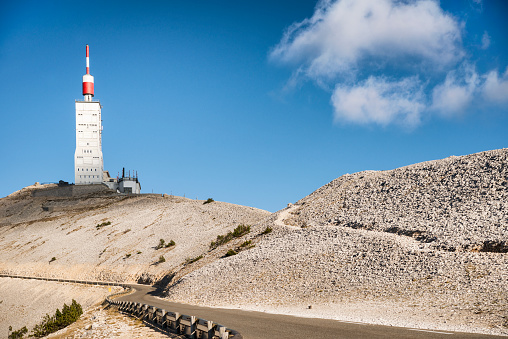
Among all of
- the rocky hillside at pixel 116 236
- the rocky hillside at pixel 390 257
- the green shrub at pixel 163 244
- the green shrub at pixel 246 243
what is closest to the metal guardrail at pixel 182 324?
the rocky hillside at pixel 390 257

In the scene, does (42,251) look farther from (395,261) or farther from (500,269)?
(500,269)

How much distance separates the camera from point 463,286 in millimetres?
26281

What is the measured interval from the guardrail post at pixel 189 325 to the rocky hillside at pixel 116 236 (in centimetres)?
4063

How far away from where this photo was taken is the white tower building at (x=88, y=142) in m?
135

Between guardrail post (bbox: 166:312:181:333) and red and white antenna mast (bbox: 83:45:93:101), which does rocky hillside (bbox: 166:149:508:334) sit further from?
red and white antenna mast (bbox: 83:45:93:101)

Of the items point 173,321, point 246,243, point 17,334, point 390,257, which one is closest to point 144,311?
point 173,321

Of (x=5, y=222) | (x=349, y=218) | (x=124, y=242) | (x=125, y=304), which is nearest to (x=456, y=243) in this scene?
(x=349, y=218)

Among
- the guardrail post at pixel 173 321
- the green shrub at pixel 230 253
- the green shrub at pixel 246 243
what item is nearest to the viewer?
the guardrail post at pixel 173 321

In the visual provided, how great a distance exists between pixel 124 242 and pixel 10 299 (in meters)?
20.2

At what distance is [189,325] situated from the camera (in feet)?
64.2

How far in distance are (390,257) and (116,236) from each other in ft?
206

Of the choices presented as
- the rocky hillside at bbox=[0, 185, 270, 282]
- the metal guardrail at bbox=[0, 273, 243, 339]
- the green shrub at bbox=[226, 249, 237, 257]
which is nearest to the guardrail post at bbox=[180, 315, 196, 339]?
the metal guardrail at bbox=[0, 273, 243, 339]

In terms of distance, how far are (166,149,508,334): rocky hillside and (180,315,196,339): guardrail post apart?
879 centimetres

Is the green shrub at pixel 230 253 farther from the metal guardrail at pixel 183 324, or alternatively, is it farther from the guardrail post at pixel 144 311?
the guardrail post at pixel 144 311
